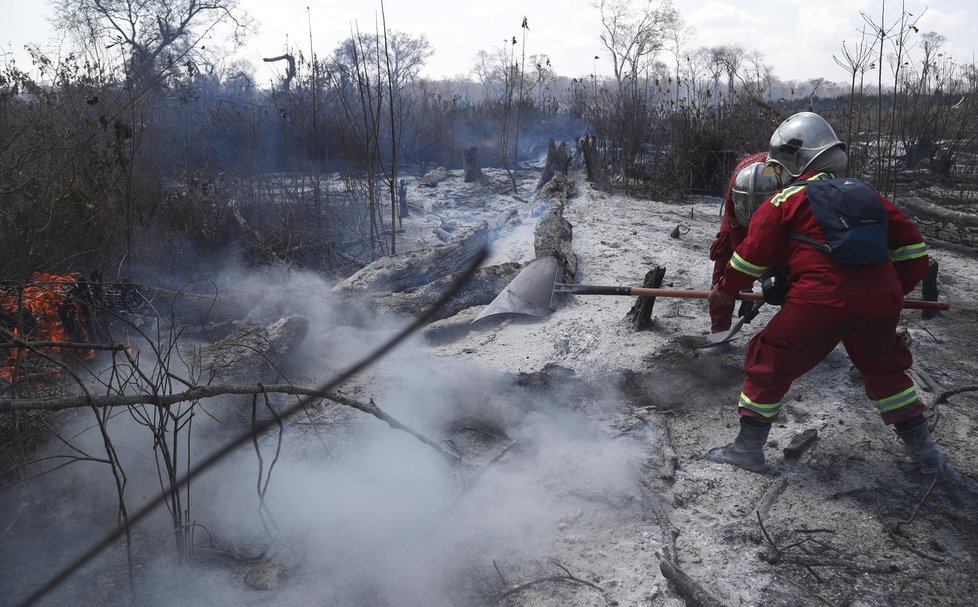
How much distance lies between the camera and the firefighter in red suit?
7.93ft

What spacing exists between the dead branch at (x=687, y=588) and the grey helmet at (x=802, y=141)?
2.01 m

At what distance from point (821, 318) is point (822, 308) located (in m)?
0.04

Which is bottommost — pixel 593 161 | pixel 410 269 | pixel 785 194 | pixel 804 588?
pixel 804 588

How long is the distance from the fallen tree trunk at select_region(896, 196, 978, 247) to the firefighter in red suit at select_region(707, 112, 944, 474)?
500 cm

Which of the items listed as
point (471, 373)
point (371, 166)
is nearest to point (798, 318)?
point (471, 373)

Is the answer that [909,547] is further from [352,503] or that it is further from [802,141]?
[352,503]

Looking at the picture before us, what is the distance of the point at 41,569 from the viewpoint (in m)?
2.30

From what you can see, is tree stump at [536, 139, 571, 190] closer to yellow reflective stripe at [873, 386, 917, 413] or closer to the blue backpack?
the blue backpack

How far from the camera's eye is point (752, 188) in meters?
3.59

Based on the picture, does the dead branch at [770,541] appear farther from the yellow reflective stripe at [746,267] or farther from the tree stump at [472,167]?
the tree stump at [472,167]

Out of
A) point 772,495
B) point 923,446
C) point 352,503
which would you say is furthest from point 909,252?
point 352,503

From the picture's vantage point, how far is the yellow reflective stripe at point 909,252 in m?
2.54

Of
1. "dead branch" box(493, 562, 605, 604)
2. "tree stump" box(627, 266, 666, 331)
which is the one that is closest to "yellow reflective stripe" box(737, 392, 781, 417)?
"dead branch" box(493, 562, 605, 604)

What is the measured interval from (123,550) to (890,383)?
3.33 metres
